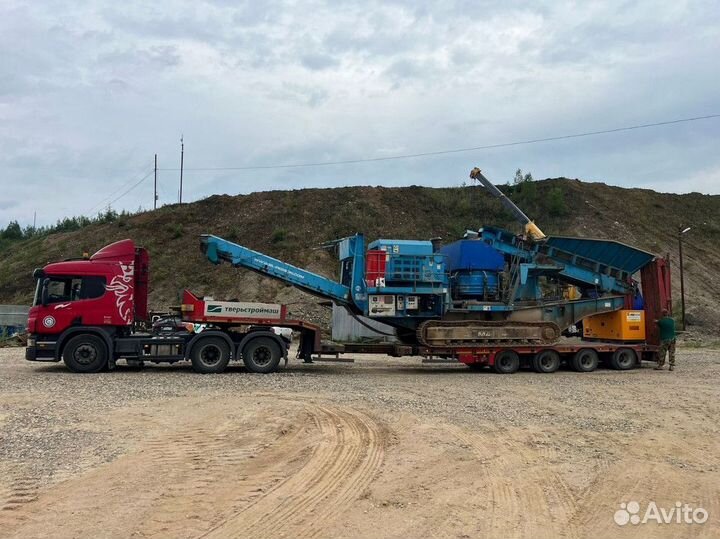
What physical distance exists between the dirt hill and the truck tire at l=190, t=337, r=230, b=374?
16778mm

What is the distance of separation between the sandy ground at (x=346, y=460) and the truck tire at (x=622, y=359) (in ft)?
15.1

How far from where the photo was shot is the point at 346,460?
689cm

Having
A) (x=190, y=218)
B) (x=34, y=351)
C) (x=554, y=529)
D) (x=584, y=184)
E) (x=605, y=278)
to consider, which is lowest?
(x=554, y=529)

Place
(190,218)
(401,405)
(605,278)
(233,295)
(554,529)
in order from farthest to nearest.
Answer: (190,218) < (233,295) < (605,278) < (401,405) < (554,529)

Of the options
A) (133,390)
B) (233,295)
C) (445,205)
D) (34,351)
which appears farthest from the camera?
(445,205)

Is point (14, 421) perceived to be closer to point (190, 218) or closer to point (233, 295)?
point (233, 295)

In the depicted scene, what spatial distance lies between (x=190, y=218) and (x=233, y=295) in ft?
36.9

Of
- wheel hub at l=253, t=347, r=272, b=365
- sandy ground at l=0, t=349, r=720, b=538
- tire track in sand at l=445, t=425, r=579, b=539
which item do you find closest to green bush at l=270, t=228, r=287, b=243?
wheel hub at l=253, t=347, r=272, b=365

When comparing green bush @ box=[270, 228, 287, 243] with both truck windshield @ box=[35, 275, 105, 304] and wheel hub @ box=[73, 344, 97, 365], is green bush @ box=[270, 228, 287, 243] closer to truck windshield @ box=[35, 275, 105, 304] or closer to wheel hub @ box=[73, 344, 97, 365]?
truck windshield @ box=[35, 275, 105, 304]

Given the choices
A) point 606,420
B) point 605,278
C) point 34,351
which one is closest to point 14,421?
point 34,351

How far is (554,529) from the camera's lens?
4.96 meters

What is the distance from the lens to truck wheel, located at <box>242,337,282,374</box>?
15.2m

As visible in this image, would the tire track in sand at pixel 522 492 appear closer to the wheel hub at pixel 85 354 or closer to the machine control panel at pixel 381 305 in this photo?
the machine control panel at pixel 381 305

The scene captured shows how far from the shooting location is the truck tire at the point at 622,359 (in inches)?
681
